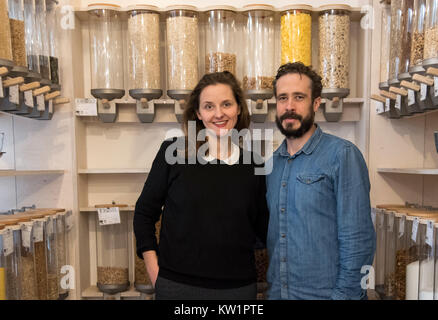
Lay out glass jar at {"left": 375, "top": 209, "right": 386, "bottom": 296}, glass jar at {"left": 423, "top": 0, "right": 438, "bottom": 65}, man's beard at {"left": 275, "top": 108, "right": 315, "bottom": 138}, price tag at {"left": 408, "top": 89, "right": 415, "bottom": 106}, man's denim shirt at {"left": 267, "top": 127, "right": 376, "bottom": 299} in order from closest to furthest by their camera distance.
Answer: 1. man's denim shirt at {"left": 267, "top": 127, "right": 376, "bottom": 299}
2. man's beard at {"left": 275, "top": 108, "right": 315, "bottom": 138}
3. glass jar at {"left": 423, "top": 0, "right": 438, "bottom": 65}
4. price tag at {"left": 408, "top": 89, "right": 415, "bottom": 106}
5. glass jar at {"left": 375, "top": 209, "right": 386, "bottom": 296}

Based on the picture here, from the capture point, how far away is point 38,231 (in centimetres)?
153

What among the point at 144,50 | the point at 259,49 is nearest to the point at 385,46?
the point at 259,49

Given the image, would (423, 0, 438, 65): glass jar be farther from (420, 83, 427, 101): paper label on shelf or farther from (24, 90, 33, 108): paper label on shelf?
(24, 90, 33, 108): paper label on shelf

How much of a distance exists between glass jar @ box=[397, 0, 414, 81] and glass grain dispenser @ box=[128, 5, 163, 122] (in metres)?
1.16

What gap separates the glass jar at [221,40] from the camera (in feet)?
6.11

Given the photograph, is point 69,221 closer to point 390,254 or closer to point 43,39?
point 43,39

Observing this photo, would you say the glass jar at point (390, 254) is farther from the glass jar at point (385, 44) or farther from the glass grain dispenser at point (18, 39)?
the glass grain dispenser at point (18, 39)

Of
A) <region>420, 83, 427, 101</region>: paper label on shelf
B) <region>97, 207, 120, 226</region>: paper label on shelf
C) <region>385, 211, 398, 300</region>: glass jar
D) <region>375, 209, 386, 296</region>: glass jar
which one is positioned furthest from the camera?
<region>97, 207, 120, 226</region>: paper label on shelf

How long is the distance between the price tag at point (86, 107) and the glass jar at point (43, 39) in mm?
212

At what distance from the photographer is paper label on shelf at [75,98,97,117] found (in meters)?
1.94

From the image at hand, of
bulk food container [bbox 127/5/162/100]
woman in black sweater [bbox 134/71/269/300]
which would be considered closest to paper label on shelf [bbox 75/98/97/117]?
bulk food container [bbox 127/5/162/100]

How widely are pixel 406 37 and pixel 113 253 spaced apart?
188 centimetres

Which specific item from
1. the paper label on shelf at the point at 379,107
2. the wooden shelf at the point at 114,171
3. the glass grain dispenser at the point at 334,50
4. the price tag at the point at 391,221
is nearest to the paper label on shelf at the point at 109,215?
the wooden shelf at the point at 114,171

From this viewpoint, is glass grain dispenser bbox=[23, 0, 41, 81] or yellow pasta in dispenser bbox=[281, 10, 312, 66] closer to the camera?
glass grain dispenser bbox=[23, 0, 41, 81]
